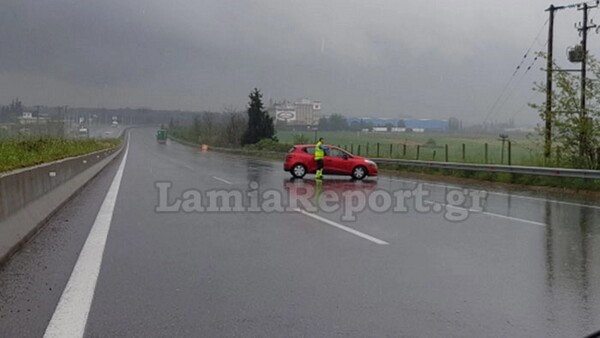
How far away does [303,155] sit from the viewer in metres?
26.0

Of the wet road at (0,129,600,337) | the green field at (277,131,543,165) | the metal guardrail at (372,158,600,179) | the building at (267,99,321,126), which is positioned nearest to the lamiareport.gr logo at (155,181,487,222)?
the wet road at (0,129,600,337)

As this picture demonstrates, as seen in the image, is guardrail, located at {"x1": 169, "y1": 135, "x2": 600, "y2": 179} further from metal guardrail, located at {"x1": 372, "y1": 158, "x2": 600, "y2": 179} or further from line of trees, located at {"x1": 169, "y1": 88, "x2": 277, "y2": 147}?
line of trees, located at {"x1": 169, "y1": 88, "x2": 277, "y2": 147}

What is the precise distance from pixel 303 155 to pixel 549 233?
16176mm

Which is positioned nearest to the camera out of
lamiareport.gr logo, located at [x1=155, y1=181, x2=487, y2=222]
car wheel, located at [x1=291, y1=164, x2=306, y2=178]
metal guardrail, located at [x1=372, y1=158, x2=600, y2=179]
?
lamiareport.gr logo, located at [x1=155, y1=181, x2=487, y2=222]

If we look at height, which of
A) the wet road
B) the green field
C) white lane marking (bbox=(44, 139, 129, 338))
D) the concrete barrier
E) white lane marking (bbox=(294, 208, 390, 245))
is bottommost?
white lane marking (bbox=(44, 139, 129, 338))

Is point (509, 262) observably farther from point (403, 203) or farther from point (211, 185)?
point (211, 185)

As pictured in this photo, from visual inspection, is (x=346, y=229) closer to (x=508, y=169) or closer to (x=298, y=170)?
(x=508, y=169)

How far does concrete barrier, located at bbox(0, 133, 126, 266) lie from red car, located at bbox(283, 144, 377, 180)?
10.5 m

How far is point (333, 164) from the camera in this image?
25562 millimetres

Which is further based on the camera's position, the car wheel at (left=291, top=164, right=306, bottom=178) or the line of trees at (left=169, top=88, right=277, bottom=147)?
the line of trees at (left=169, top=88, right=277, bottom=147)

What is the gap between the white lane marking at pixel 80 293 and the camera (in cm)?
500

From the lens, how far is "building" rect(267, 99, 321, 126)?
274 feet

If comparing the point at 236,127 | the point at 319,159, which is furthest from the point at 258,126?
the point at 319,159

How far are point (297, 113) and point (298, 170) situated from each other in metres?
63.3
